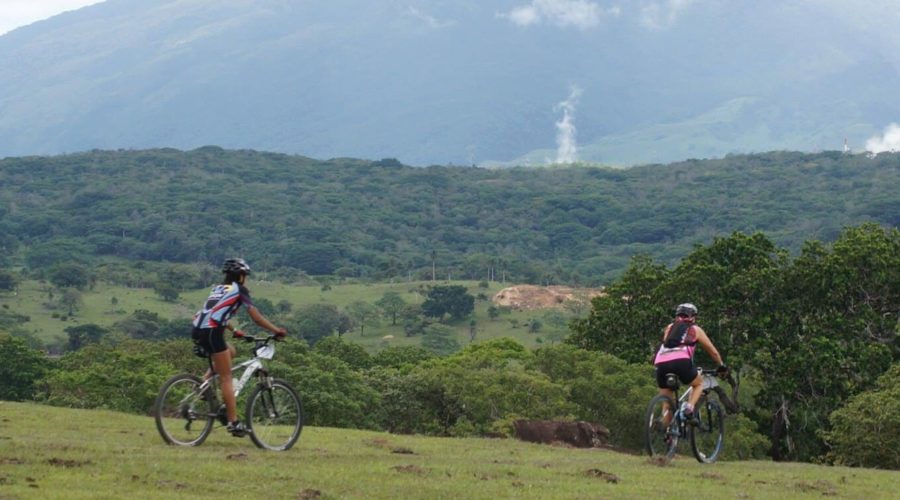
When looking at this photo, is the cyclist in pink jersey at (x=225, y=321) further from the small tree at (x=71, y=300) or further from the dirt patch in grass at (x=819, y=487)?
the small tree at (x=71, y=300)

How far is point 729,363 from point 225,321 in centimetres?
3219

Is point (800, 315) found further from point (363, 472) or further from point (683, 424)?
point (363, 472)

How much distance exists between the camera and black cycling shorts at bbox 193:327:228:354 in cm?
1625

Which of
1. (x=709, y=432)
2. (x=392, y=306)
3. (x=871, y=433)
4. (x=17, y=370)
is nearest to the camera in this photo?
(x=709, y=432)

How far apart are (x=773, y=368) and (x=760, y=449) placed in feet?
12.0

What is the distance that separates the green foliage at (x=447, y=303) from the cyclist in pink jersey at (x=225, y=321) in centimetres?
12972

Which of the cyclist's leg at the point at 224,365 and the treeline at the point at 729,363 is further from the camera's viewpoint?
the treeline at the point at 729,363

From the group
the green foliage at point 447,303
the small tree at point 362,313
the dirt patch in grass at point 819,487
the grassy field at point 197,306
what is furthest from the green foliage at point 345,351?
the green foliage at point 447,303

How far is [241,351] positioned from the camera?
6131 centimetres

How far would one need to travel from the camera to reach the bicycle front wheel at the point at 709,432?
18469mm

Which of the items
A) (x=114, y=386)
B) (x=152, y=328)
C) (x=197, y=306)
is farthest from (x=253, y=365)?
(x=197, y=306)

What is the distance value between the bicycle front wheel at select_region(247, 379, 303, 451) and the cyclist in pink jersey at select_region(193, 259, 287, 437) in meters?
0.49

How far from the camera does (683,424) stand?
1780cm

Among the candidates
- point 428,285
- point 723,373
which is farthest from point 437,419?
point 428,285
